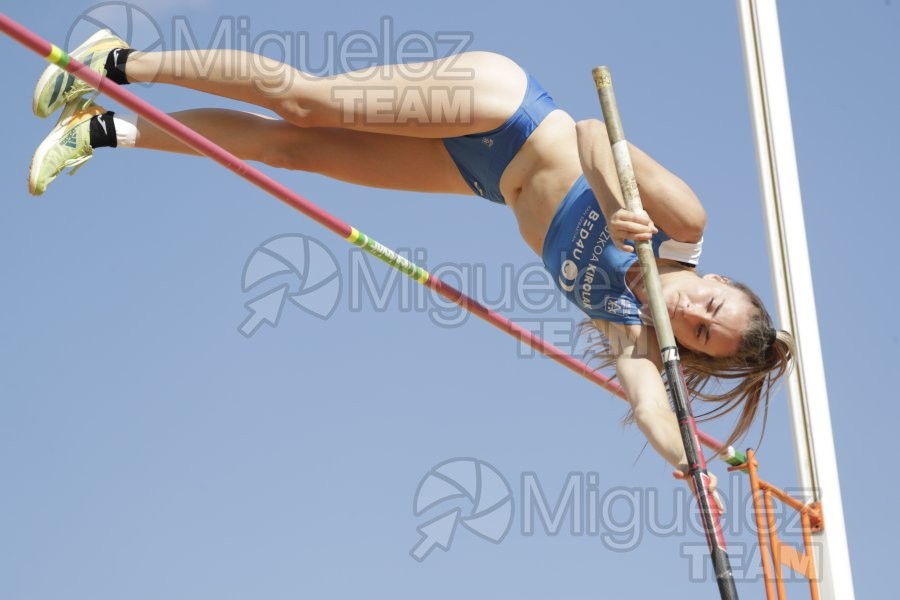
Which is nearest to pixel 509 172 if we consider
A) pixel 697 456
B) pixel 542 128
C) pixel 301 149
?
pixel 542 128

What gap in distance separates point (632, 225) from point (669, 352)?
1.44 feet

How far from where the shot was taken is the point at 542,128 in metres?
5.33

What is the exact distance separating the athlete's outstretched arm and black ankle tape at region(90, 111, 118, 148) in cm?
172

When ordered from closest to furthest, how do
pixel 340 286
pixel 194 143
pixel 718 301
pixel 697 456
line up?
pixel 697 456 < pixel 194 143 < pixel 718 301 < pixel 340 286

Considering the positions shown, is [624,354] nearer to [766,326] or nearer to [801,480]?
[766,326]

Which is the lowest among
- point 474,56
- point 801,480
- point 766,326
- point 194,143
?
point 801,480

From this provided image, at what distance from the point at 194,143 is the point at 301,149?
0.64 meters

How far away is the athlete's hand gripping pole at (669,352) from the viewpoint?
427cm

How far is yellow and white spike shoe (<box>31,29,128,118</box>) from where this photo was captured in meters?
5.17

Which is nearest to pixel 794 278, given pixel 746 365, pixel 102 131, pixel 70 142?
pixel 746 365

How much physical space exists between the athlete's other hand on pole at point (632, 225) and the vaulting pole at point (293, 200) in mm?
926

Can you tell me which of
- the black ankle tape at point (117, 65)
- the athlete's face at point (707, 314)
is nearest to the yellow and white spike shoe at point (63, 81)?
the black ankle tape at point (117, 65)

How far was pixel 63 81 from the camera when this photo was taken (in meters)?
5.27

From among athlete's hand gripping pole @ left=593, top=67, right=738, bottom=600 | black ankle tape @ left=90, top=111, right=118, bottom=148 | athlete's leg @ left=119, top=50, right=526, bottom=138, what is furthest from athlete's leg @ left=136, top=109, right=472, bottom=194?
athlete's hand gripping pole @ left=593, top=67, right=738, bottom=600
